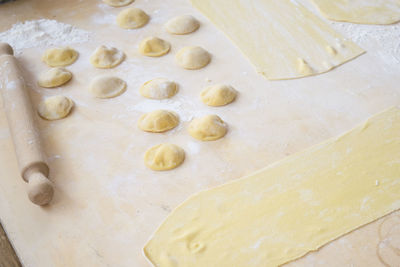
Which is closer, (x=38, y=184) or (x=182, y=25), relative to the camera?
(x=38, y=184)

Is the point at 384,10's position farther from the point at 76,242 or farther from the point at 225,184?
the point at 76,242

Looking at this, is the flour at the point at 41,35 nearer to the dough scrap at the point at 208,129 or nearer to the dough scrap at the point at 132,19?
the dough scrap at the point at 132,19

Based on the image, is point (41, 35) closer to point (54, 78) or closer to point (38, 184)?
point (54, 78)

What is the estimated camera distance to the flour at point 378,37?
192 cm

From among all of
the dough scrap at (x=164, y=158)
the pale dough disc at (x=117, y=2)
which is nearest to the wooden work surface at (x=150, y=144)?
the dough scrap at (x=164, y=158)

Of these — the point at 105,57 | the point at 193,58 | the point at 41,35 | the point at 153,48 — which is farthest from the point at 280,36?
the point at 41,35

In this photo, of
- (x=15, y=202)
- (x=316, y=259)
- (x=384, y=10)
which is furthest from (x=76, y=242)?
(x=384, y=10)

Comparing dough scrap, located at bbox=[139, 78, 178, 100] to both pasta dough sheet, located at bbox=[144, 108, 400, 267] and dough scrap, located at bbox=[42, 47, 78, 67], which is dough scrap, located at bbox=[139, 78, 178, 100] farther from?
pasta dough sheet, located at bbox=[144, 108, 400, 267]

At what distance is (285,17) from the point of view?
2.13m

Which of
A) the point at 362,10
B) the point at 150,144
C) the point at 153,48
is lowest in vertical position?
the point at 150,144

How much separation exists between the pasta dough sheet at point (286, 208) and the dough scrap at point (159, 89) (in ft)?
1.70

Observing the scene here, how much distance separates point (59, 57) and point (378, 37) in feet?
A: 4.77

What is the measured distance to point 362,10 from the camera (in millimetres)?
2154

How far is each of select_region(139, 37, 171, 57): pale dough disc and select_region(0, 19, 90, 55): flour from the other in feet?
1.00
